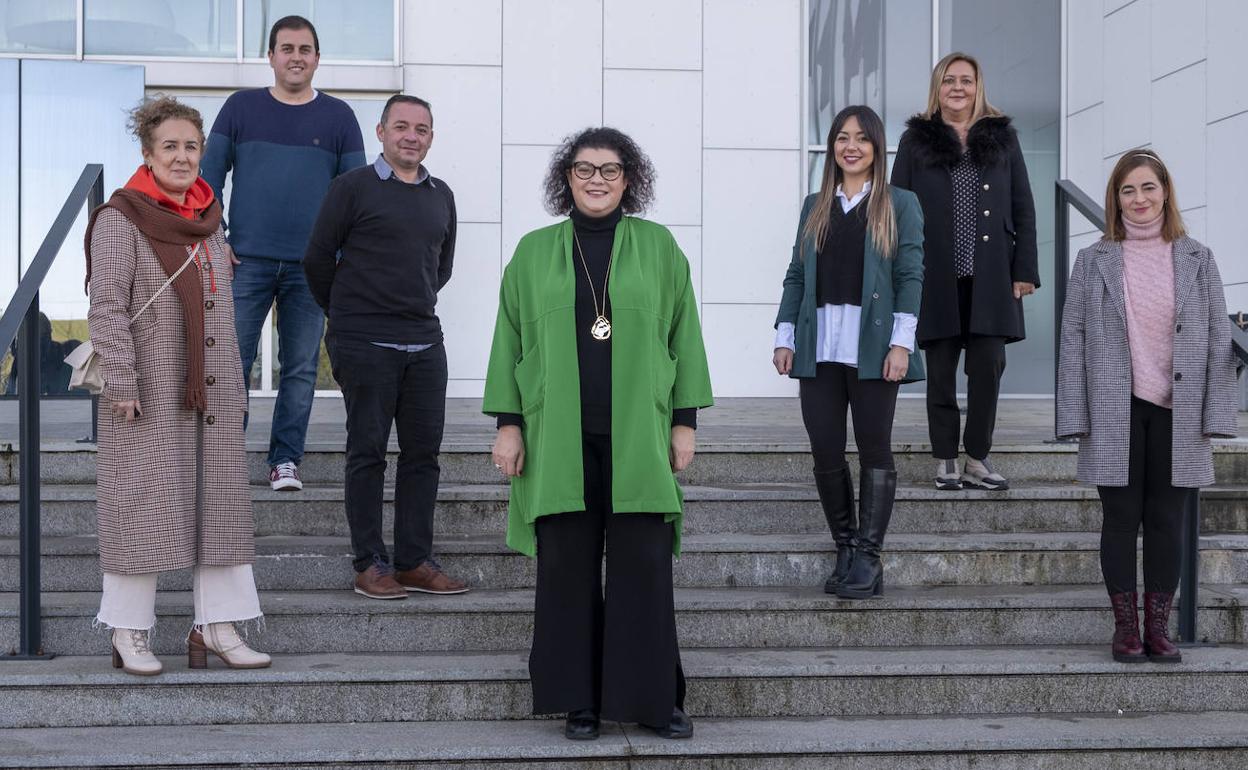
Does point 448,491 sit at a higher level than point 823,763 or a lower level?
higher

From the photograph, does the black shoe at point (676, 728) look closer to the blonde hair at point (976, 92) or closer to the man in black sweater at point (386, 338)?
the man in black sweater at point (386, 338)

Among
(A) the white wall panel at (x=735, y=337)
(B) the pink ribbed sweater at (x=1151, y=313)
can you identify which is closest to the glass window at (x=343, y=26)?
(A) the white wall panel at (x=735, y=337)

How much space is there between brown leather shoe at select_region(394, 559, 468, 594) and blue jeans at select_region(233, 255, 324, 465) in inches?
35.3

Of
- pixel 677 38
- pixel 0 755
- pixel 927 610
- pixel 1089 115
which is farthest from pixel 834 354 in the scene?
pixel 1089 115

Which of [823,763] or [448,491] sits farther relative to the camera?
[448,491]

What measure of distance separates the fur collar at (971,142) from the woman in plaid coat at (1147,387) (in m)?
0.98

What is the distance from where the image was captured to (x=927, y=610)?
449 centimetres

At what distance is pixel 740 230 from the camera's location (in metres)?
9.28

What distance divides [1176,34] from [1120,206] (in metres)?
5.35

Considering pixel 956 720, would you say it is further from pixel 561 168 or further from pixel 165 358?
pixel 165 358

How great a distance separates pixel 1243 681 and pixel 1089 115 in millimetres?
6428

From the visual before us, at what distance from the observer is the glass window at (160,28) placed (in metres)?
9.10

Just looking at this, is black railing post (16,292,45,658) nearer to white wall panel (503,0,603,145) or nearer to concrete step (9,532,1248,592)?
concrete step (9,532,1248,592)

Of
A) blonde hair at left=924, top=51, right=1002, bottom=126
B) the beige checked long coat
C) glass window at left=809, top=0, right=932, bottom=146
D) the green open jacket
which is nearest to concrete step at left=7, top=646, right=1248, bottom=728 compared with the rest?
the beige checked long coat
